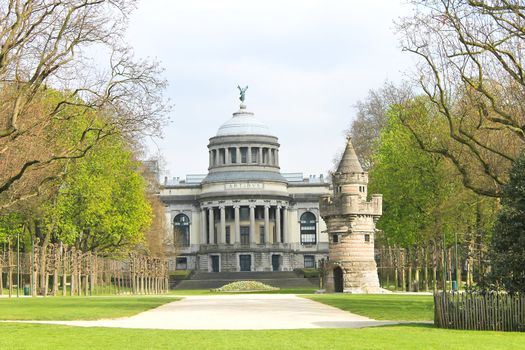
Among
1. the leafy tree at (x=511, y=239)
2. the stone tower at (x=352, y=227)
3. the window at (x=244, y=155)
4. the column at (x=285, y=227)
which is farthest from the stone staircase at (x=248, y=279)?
the leafy tree at (x=511, y=239)

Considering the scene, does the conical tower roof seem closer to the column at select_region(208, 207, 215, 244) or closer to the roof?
the column at select_region(208, 207, 215, 244)

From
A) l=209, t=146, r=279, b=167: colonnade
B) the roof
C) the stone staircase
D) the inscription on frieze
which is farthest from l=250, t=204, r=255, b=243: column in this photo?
the stone staircase

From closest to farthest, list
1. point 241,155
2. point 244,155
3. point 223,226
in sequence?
point 223,226
point 241,155
point 244,155

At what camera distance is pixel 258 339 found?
23.2 metres

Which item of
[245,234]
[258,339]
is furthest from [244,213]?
[258,339]

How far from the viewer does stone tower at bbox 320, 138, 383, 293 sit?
206 feet

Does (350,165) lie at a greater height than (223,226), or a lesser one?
greater

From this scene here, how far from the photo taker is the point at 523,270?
1033 inches

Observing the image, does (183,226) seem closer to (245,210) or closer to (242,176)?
(245,210)

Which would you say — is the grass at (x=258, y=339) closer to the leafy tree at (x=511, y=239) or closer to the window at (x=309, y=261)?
the leafy tree at (x=511, y=239)

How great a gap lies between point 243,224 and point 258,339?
115 metres

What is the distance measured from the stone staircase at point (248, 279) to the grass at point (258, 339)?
70726 millimetres

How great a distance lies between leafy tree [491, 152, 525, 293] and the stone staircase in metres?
69.5

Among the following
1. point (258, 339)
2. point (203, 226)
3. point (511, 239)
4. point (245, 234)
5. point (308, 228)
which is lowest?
point (258, 339)
